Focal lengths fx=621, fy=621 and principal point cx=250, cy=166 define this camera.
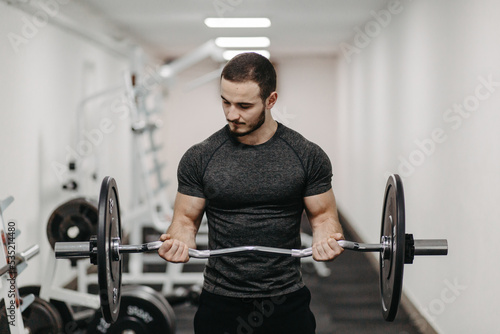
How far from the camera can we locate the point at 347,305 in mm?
4207

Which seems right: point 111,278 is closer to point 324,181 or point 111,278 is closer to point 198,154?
point 198,154

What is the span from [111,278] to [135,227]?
3065mm

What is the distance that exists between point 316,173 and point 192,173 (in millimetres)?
347

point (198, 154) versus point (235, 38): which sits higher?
point (235, 38)

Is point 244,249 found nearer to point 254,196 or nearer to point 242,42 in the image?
point 254,196

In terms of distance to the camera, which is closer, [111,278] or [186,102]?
[111,278]

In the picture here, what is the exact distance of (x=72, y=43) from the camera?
4688mm

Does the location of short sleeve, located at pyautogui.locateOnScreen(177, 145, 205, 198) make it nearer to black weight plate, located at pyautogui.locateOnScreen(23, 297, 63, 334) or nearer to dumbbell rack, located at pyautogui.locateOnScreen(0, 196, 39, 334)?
dumbbell rack, located at pyautogui.locateOnScreen(0, 196, 39, 334)

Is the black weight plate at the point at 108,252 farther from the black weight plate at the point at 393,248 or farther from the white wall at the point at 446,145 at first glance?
the white wall at the point at 446,145

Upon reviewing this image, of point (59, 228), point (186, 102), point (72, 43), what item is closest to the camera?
point (59, 228)

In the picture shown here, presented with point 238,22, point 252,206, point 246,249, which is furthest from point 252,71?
point 238,22

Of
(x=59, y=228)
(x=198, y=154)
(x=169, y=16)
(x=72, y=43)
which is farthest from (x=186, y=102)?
(x=198, y=154)

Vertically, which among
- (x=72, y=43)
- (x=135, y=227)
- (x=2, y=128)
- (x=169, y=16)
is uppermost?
(x=169, y=16)

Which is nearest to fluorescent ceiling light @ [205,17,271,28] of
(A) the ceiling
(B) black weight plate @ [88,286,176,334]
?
(A) the ceiling
